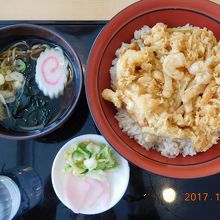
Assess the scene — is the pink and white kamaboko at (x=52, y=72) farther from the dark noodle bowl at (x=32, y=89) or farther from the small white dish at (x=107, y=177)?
the small white dish at (x=107, y=177)

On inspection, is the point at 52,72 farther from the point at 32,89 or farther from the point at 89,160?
the point at 89,160

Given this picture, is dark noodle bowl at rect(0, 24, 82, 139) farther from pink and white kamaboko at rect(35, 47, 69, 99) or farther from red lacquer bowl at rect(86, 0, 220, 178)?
red lacquer bowl at rect(86, 0, 220, 178)

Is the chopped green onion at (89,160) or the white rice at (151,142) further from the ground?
the white rice at (151,142)

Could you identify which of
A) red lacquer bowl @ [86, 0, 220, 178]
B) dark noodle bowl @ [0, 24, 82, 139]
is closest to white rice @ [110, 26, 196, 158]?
red lacquer bowl @ [86, 0, 220, 178]
